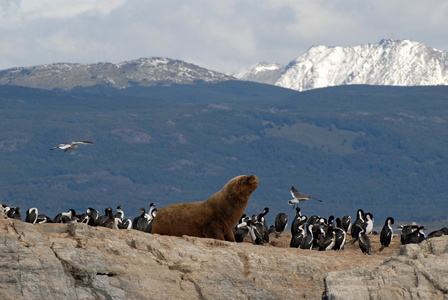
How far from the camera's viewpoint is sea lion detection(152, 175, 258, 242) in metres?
22.8

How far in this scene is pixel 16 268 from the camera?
17750 millimetres

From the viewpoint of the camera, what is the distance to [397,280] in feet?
62.6

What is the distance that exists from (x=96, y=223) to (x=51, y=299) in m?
13.5

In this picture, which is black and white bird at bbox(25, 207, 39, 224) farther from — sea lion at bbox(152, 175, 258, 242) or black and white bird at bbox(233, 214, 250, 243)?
sea lion at bbox(152, 175, 258, 242)

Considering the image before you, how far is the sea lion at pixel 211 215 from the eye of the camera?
22844 mm

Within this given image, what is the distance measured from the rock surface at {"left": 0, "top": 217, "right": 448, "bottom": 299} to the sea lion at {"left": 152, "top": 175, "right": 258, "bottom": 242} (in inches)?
72.3

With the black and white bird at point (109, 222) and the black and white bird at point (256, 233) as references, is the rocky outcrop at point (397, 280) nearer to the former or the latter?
the black and white bird at point (256, 233)

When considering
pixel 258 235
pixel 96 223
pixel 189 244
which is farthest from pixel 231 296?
pixel 96 223

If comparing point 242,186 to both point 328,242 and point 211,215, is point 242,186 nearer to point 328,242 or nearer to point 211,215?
point 211,215

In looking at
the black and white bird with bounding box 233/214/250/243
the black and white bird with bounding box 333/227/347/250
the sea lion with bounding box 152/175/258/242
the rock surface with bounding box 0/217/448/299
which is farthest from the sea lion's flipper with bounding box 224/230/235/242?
the black and white bird with bounding box 333/227/347/250

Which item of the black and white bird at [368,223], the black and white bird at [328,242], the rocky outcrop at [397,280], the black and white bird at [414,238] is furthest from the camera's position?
the black and white bird at [368,223]

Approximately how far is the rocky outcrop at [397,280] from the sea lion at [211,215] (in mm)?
4657

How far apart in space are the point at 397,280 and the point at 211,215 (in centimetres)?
636

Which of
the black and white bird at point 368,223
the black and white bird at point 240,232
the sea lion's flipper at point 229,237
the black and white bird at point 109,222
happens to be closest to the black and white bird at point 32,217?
the black and white bird at point 109,222
